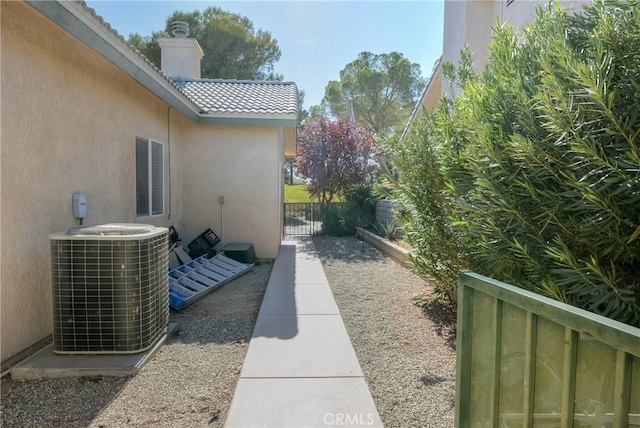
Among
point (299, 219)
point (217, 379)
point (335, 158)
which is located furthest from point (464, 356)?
point (299, 219)

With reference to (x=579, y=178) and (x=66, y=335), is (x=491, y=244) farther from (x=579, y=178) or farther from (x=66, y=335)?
(x=66, y=335)

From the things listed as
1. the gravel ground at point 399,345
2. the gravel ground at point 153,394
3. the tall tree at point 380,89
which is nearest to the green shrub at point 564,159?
the gravel ground at point 399,345

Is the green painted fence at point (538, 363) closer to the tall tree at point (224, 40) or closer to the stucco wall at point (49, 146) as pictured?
the stucco wall at point (49, 146)

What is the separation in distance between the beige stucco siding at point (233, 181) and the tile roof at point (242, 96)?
20.0 inches

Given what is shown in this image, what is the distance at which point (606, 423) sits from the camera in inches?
49.3

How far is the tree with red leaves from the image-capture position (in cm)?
1577

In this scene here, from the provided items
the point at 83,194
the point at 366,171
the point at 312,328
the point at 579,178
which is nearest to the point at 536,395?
the point at 579,178

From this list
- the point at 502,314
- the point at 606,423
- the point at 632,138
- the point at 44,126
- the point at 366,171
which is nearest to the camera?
the point at 606,423

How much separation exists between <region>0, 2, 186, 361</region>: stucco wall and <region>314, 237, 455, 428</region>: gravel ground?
3586mm

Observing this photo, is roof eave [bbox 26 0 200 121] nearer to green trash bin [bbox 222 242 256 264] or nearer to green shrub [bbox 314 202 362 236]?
green trash bin [bbox 222 242 256 264]

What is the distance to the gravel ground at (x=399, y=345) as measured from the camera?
3.09 m

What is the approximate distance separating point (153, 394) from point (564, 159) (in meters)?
3.79

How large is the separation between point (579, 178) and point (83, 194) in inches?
213

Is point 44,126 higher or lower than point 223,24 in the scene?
lower
